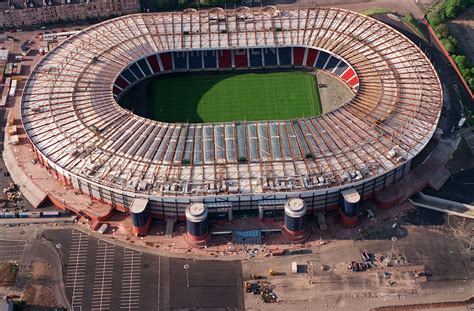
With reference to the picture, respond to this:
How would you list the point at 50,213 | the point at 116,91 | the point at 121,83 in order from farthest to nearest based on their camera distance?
the point at 121,83
the point at 116,91
the point at 50,213

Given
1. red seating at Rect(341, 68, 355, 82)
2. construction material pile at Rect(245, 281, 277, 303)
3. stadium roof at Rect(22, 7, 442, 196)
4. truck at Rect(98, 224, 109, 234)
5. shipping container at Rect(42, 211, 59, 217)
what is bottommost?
construction material pile at Rect(245, 281, 277, 303)

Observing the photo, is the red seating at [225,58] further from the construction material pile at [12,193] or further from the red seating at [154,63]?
the construction material pile at [12,193]

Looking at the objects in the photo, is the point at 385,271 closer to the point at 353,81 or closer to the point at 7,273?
the point at 353,81

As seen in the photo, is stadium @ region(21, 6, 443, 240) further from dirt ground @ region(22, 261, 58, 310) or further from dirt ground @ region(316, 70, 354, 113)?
dirt ground @ region(22, 261, 58, 310)

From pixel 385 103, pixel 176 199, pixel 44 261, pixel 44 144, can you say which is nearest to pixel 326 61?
pixel 385 103

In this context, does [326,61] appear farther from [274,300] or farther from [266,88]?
[274,300]

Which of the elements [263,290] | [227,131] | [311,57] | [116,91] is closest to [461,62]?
[311,57]

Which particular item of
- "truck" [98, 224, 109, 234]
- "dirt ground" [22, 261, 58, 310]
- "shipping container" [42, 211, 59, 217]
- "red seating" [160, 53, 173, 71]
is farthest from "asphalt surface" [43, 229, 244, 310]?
"red seating" [160, 53, 173, 71]
